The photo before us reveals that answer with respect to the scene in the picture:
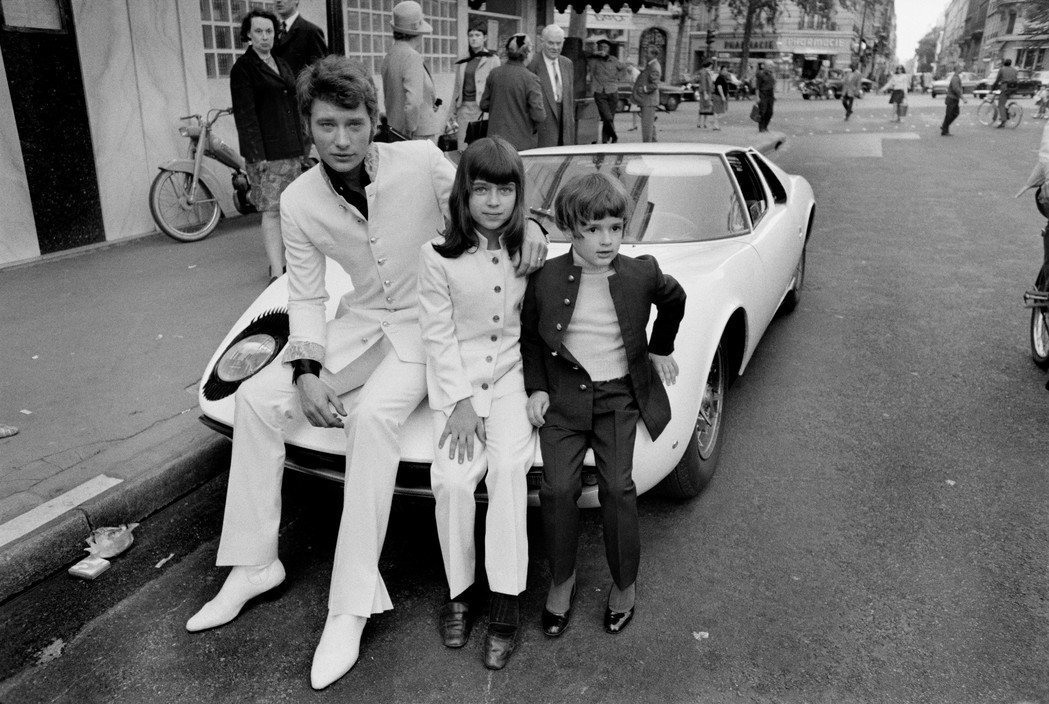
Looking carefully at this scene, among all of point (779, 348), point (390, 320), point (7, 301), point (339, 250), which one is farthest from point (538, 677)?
point (7, 301)

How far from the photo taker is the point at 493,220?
8.64 ft

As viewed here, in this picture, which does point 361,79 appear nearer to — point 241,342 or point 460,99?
point 241,342

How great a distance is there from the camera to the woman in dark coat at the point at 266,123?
595 cm

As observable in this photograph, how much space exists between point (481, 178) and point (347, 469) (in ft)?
3.26

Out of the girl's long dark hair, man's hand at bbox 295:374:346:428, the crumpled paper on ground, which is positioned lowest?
the crumpled paper on ground

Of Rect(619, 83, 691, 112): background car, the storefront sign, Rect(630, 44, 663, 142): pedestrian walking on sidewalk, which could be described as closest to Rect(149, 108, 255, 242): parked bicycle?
Rect(630, 44, 663, 142): pedestrian walking on sidewalk

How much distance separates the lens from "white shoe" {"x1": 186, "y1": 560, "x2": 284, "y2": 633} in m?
2.68

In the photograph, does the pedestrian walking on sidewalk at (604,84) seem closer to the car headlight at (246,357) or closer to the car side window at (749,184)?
the car side window at (749,184)

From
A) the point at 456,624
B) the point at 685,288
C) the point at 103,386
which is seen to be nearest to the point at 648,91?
the point at 103,386

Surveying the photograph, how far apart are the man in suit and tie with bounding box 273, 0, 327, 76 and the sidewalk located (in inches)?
65.2

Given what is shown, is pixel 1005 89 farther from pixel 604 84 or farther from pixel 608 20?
pixel 604 84

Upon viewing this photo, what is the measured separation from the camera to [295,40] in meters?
6.23

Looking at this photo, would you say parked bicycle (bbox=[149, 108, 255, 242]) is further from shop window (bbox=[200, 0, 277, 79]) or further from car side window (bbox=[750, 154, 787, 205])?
car side window (bbox=[750, 154, 787, 205])

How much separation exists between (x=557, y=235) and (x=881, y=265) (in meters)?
4.58
